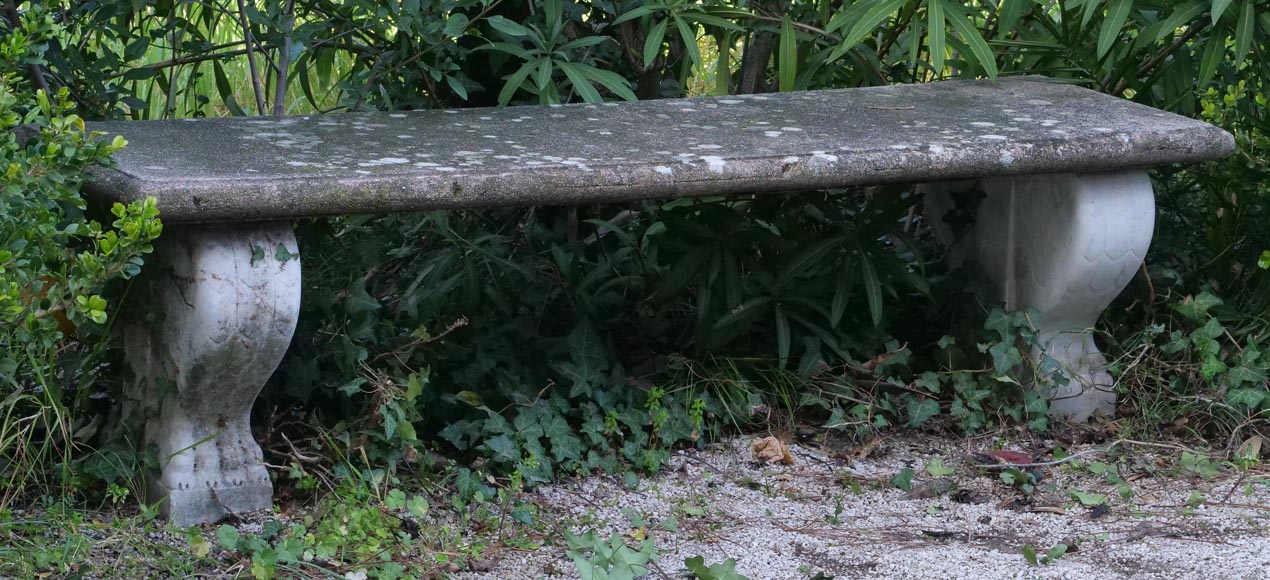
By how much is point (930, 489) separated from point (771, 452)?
0.97 ft

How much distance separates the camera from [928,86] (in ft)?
8.89

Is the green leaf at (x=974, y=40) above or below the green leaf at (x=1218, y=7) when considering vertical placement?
below

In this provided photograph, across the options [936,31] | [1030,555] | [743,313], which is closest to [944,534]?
[1030,555]

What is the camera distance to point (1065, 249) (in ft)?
7.77

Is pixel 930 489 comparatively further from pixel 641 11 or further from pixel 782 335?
pixel 641 11

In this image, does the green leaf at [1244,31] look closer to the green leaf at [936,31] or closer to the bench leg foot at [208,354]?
the green leaf at [936,31]

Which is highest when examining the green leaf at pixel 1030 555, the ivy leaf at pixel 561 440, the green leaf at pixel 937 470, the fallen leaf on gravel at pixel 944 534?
the ivy leaf at pixel 561 440

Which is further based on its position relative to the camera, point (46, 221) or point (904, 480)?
point (904, 480)

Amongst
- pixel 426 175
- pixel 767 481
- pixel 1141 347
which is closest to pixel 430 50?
pixel 426 175

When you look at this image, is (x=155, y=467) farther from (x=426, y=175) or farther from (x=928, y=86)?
(x=928, y=86)

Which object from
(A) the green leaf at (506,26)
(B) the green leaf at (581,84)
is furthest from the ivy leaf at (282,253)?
Answer: (B) the green leaf at (581,84)

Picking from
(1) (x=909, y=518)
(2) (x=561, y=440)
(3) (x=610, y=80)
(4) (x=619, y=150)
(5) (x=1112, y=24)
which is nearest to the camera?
(4) (x=619, y=150)

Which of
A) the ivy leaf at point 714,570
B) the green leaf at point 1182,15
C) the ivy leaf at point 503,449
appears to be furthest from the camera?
the green leaf at point 1182,15

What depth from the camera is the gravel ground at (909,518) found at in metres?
1.92
